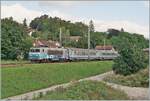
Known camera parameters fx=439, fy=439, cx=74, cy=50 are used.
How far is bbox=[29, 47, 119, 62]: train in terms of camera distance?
48.0 meters

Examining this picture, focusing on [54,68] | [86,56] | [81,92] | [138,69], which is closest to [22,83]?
[81,92]

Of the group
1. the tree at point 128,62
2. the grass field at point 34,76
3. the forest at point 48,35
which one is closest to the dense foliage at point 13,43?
the forest at point 48,35

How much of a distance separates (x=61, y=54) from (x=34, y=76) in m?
23.6

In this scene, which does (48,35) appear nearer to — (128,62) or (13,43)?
(13,43)

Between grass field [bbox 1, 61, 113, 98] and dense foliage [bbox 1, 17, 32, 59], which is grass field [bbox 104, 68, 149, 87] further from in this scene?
dense foliage [bbox 1, 17, 32, 59]

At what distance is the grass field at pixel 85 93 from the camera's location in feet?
64.5

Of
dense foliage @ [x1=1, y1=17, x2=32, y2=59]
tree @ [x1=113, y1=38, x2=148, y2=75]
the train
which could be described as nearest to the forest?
dense foliage @ [x1=1, y1=17, x2=32, y2=59]

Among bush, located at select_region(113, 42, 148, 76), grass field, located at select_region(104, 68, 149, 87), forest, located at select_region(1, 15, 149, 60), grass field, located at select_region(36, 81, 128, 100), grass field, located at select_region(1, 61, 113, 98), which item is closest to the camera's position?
grass field, located at select_region(36, 81, 128, 100)

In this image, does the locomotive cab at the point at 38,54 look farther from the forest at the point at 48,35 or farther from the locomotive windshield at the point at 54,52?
the forest at the point at 48,35

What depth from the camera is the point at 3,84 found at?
24391 mm

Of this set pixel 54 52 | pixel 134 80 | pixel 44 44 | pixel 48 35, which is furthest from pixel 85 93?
pixel 48 35

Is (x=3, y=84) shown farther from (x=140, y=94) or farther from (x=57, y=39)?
(x=57, y=39)

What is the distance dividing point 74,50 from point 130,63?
1762 centimetres

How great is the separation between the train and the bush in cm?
136
